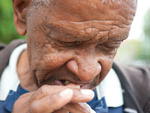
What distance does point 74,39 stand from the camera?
66.7 inches

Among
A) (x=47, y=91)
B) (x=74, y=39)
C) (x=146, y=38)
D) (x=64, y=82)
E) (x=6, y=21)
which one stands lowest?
(x=146, y=38)

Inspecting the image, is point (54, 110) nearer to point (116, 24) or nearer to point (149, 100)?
point (116, 24)

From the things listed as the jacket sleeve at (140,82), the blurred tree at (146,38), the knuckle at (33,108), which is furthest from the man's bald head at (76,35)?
the blurred tree at (146,38)

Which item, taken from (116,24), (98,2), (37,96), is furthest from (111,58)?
(37,96)

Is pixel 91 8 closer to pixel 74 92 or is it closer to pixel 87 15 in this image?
pixel 87 15

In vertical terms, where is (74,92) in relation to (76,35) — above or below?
below

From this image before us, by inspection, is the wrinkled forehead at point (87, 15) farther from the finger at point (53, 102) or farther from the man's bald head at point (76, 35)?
the finger at point (53, 102)

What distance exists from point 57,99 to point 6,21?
274 cm

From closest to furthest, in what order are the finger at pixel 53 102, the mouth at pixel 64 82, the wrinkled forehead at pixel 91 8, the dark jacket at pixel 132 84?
the finger at pixel 53 102
the wrinkled forehead at pixel 91 8
the mouth at pixel 64 82
the dark jacket at pixel 132 84

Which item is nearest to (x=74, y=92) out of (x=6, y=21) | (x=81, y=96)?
(x=81, y=96)

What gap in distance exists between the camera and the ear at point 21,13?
1.93 metres

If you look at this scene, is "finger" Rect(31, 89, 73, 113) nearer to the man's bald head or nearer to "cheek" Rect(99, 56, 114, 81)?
the man's bald head

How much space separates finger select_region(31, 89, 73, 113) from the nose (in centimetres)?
24

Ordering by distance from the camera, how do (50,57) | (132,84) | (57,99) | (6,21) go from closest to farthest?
1. (57,99)
2. (50,57)
3. (132,84)
4. (6,21)
